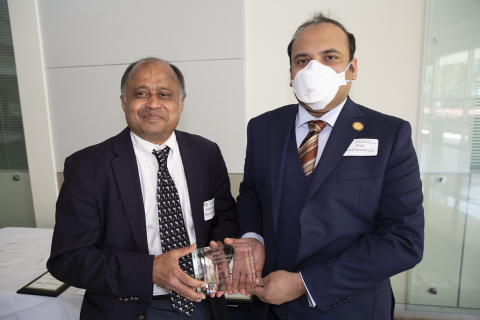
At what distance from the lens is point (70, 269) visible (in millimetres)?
1187

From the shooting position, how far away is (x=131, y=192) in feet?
4.22

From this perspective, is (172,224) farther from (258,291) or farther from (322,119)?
(322,119)

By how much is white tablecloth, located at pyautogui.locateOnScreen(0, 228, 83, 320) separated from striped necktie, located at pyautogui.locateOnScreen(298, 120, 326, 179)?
148 cm

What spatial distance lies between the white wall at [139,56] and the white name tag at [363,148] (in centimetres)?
162

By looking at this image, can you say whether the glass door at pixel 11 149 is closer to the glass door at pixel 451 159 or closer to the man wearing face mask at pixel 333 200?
the man wearing face mask at pixel 333 200

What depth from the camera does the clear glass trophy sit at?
3.81 feet

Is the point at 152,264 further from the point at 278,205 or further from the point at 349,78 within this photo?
the point at 349,78

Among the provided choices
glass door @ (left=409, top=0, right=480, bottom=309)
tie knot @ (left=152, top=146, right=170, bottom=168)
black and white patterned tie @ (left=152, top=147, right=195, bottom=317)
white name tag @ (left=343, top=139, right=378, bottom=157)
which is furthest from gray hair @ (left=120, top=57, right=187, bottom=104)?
glass door @ (left=409, top=0, right=480, bottom=309)

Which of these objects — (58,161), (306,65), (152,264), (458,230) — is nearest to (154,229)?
(152,264)

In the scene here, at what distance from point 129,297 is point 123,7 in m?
2.54

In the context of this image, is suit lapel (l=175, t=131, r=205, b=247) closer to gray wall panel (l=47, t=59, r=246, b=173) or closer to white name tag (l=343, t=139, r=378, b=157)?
white name tag (l=343, t=139, r=378, b=157)

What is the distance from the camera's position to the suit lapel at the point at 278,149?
122 centimetres

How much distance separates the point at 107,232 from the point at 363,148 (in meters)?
1.17

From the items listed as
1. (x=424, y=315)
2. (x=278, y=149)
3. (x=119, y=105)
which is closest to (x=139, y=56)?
(x=119, y=105)
